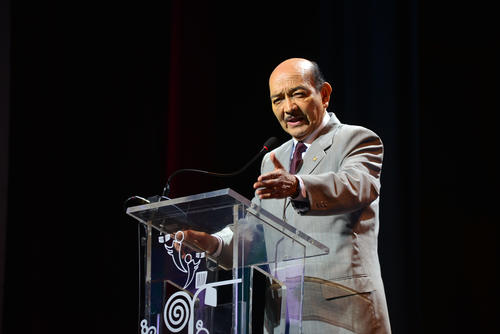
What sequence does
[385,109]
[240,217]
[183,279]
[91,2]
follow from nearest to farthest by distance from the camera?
[240,217] < [183,279] < [385,109] < [91,2]

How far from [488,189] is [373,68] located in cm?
92

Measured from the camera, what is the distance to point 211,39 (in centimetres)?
388

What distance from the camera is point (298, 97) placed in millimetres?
2291

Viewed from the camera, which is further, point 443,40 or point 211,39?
point 211,39

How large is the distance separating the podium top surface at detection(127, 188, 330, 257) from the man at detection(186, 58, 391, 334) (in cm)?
5

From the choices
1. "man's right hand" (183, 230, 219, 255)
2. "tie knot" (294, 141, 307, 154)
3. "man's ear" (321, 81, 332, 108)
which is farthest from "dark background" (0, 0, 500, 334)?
"man's right hand" (183, 230, 219, 255)

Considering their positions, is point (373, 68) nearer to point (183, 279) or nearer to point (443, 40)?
point (443, 40)

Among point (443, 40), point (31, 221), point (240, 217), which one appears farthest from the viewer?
point (31, 221)

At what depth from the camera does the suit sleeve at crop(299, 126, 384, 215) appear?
177cm

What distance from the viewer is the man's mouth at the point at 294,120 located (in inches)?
90.0

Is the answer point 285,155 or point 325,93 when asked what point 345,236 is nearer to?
point 285,155

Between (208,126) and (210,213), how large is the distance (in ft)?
7.03

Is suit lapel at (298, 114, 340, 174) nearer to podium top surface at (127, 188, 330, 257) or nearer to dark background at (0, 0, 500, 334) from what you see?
podium top surface at (127, 188, 330, 257)

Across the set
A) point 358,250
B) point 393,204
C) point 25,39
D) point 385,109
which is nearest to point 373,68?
point 385,109
